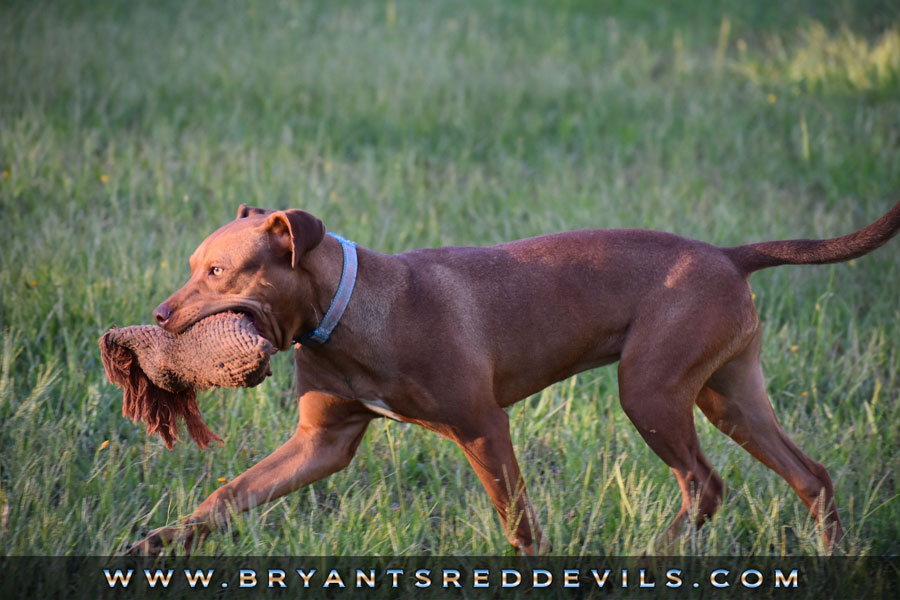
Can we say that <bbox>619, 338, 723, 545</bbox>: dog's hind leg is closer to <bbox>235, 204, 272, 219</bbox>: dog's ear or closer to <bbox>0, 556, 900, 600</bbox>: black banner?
<bbox>0, 556, 900, 600</bbox>: black banner

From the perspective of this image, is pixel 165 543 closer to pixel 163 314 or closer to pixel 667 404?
pixel 163 314

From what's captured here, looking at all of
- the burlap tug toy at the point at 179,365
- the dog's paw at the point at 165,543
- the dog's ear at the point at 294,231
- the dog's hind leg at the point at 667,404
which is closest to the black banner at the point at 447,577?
the dog's paw at the point at 165,543

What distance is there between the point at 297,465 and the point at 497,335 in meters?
0.98

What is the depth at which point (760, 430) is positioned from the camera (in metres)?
4.39

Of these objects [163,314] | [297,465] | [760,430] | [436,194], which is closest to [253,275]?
[163,314]

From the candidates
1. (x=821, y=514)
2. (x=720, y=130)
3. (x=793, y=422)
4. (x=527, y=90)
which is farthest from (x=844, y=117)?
(x=821, y=514)

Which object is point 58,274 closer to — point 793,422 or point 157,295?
point 157,295

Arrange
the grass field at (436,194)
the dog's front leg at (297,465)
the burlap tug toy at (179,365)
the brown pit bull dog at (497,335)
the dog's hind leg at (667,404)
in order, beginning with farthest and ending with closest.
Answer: the grass field at (436,194)
the dog's hind leg at (667,404)
the dog's front leg at (297,465)
the brown pit bull dog at (497,335)
the burlap tug toy at (179,365)

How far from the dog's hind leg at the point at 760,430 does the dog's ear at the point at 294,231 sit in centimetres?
193

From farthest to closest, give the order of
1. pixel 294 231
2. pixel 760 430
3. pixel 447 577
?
pixel 760 430 < pixel 447 577 < pixel 294 231

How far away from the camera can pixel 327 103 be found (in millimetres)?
9773

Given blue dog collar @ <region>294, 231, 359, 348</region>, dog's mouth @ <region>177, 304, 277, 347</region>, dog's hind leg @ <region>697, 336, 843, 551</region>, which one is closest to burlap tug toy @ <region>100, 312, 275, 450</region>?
dog's mouth @ <region>177, 304, 277, 347</region>

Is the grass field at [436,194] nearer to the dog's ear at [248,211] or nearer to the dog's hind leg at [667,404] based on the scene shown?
the dog's hind leg at [667,404]

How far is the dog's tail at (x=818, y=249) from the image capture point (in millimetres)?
4152
